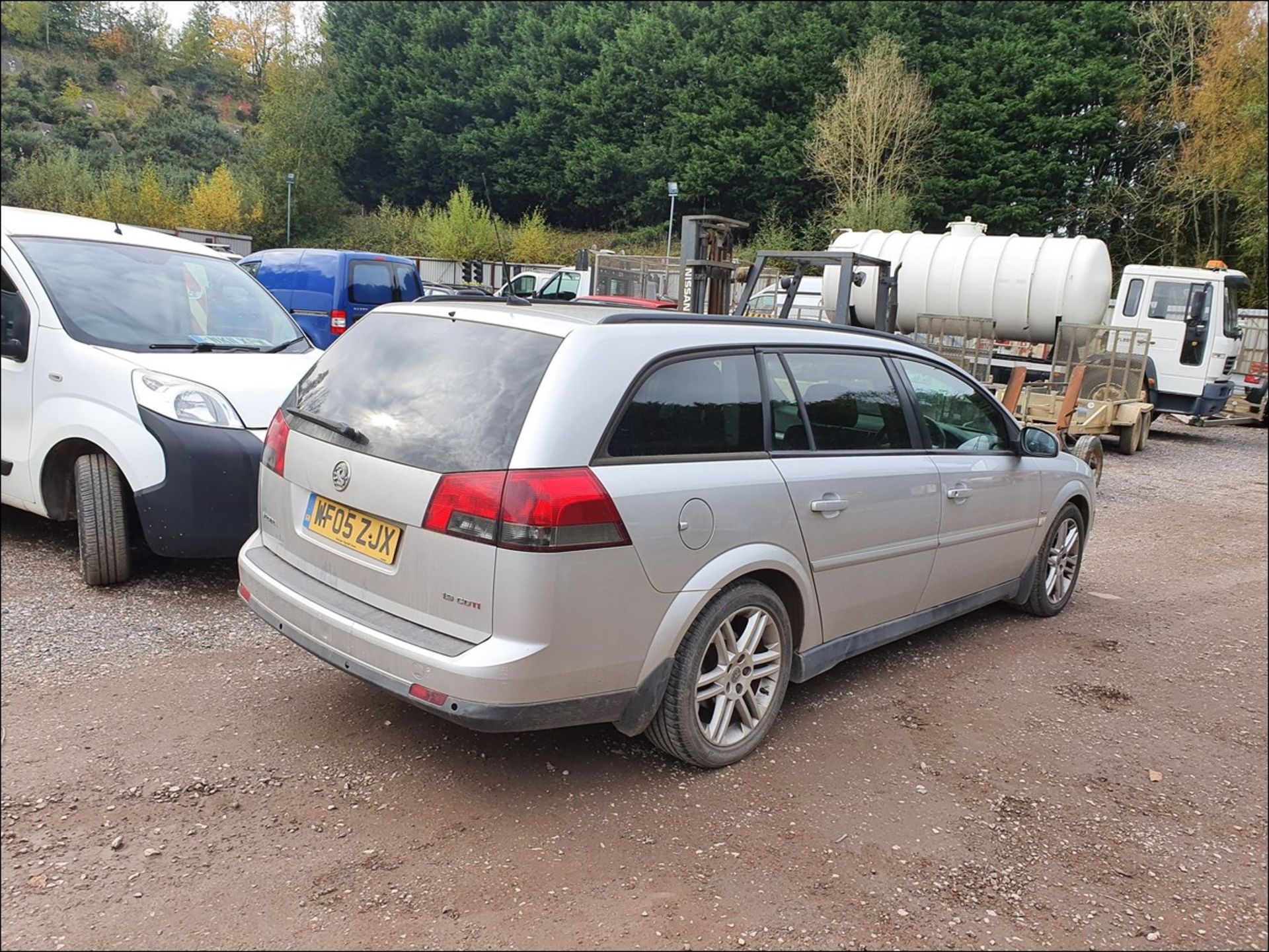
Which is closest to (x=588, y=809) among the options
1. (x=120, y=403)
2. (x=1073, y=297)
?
(x=120, y=403)

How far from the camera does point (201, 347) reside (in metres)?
4.85

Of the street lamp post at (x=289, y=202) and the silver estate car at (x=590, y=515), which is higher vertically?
the street lamp post at (x=289, y=202)

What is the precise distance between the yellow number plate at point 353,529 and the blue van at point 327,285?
9800 mm

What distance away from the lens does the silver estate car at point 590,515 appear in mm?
2648

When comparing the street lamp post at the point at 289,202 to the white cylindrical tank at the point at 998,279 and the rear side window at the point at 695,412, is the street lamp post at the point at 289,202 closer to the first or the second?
the white cylindrical tank at the point at 998,279

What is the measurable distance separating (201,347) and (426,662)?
3041 millimetres

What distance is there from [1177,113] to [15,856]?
112 ft

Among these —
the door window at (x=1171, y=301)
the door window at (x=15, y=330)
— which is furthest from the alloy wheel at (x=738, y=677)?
the door window at (x=1171, y=301)

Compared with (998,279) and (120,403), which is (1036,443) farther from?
(998,279)

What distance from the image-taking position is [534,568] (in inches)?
102

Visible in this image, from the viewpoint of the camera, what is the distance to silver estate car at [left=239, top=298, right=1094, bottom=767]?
2648mm

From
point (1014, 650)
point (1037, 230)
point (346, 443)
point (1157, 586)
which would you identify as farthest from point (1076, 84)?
point (346, 443)

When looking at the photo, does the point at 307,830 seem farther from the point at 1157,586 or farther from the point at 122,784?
the point at 1157,586

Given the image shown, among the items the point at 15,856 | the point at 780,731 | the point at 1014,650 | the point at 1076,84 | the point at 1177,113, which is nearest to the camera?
the point at 15,856
